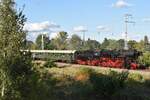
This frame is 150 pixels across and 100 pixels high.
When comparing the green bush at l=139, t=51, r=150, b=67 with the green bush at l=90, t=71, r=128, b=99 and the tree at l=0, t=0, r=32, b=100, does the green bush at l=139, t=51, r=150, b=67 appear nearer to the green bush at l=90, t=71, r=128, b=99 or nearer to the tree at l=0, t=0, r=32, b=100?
the green bush at l=90, t=71, r=128, b=99

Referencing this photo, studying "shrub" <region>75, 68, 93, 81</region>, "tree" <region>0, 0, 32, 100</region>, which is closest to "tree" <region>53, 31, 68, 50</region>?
"shrub" <region>75, 68, 93, 81</region>

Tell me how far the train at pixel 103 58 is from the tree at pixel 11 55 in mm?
23908

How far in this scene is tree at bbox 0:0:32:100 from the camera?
12312 millimetres

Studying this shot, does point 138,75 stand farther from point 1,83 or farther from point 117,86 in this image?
point 1,83

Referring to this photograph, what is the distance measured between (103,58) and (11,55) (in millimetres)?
27830

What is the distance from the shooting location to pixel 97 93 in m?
20.6

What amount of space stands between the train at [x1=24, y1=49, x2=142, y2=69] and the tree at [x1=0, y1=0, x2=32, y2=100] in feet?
78.4

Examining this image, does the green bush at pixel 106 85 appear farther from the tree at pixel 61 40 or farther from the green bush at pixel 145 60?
the tree at pixel 61 40

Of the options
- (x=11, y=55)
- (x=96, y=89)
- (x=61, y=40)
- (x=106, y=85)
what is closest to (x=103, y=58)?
(x=96, y=89)

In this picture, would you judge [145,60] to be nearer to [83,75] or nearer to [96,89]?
[83,75]

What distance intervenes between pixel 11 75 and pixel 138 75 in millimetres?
15045

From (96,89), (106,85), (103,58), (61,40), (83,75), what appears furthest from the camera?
(61,40)

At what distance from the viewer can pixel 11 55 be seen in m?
12.4

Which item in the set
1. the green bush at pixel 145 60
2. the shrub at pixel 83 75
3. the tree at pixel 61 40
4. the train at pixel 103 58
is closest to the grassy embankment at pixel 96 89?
the shrub at pixel 83 75
